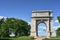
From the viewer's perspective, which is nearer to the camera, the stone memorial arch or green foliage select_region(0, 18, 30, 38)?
the stone memorial arch

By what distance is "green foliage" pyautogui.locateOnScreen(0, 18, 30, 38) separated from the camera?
64.7 metres

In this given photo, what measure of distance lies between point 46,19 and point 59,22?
354 cm

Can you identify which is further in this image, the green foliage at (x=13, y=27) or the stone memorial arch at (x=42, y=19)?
A: the green foliage at (x=13, y=27)

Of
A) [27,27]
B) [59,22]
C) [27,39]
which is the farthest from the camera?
[27,27]

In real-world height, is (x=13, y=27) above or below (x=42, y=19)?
below

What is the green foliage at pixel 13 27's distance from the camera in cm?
6474

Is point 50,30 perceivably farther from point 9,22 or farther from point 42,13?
point 9,22

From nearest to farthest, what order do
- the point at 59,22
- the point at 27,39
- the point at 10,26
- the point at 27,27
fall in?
the point at 27,39 < the point at 59,22 < the point at 10,26 < the point at 27,27

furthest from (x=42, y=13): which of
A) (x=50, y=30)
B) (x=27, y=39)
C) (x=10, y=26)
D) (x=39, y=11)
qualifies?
(x=10, y=26)

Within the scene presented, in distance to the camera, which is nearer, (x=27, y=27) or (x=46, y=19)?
(x=46, y=19)

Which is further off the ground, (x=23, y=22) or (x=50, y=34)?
(x=23, y=22)

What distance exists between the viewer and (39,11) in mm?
50219

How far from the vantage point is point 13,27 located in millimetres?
67688

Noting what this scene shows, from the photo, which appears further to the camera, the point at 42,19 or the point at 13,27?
the point at 13,27
